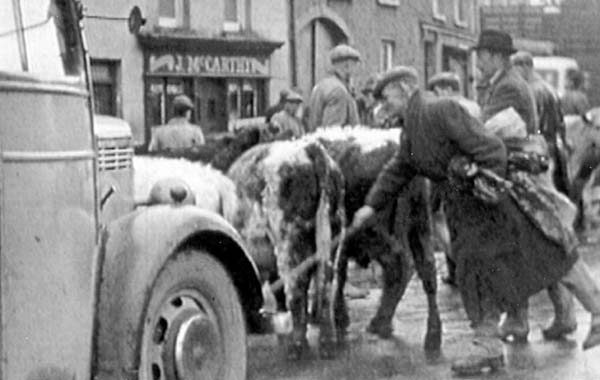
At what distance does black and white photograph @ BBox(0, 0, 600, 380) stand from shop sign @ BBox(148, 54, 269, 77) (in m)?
7.68

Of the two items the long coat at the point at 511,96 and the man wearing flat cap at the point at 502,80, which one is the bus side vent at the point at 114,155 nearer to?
the man wearing flat cap at the point at 502,80

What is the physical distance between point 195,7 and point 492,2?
2599 cm

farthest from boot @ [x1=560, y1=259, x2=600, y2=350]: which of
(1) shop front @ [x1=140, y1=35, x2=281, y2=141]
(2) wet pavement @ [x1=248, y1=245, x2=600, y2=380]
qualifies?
(1) shop front @ [x1=140, y1=35, x2=281, y2=141]

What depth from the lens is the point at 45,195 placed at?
248 inches

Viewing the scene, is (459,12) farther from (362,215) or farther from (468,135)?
(468,135)

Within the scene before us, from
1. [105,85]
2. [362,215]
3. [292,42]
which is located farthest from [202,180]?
[292,42]

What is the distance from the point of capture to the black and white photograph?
20.8ft

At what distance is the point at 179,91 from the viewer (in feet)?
86.6

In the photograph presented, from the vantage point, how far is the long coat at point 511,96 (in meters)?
11.8

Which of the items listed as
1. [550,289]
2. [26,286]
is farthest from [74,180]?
[550,289]

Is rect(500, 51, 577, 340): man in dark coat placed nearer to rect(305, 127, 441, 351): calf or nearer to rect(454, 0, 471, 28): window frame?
rect(305, 127, 441, 351): calf

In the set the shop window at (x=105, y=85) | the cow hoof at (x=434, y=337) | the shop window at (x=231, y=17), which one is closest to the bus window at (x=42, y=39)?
the cow hoof at (x=434, y=337)

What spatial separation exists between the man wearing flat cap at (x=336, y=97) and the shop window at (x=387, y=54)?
20555 mm

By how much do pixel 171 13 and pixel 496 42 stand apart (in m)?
15.0
